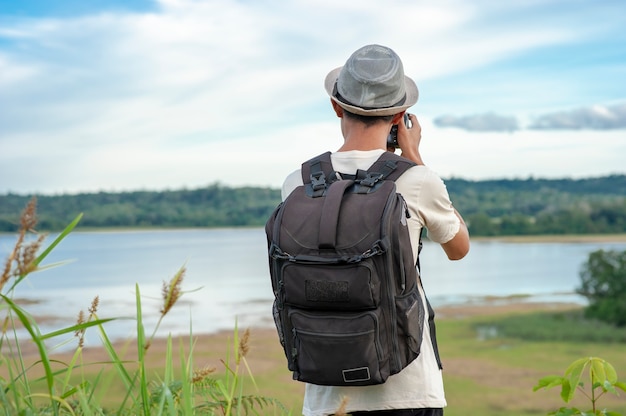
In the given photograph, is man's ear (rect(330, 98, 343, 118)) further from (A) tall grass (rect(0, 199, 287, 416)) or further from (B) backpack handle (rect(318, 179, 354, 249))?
(A) tall grass (rect(0, 199, 287, 416))

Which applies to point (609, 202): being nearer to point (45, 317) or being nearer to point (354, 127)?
point (45, 317)

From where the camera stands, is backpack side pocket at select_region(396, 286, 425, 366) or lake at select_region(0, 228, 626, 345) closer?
backpack side pocket at select_region(396, 286, 425, 366)

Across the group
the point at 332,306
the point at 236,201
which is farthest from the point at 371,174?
the point at 236,201

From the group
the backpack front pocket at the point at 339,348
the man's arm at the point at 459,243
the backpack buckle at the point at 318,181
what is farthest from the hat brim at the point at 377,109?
the backpack front pocket at the point at 339,348

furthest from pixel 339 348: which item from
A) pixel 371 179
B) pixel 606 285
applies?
pixel 606 285

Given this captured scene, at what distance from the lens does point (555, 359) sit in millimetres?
39219

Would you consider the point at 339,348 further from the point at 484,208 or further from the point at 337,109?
the point at 484,208

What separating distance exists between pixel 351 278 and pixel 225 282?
88.5 metres

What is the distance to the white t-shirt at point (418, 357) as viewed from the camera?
2.13 meters

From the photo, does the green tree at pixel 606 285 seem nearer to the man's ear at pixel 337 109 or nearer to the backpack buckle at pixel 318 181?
the man's ear at pixel 337 109

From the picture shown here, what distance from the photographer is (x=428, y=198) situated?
85.7 inches

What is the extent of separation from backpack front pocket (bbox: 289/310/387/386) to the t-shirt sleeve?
347mm

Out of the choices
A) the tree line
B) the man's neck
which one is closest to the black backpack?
the man's neck

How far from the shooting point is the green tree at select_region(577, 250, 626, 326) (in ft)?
141
